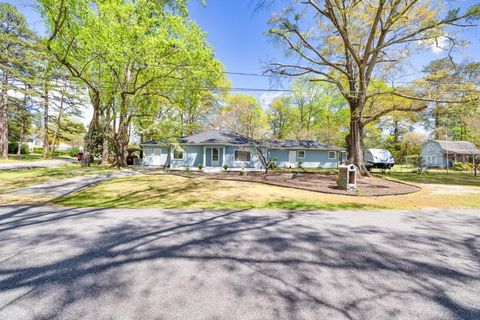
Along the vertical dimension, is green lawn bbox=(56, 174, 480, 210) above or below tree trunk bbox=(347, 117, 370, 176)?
below

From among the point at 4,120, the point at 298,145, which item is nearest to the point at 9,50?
the point at 4,120

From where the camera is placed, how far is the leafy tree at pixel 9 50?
23.6 metres

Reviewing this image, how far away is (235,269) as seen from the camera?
3297 millimetres

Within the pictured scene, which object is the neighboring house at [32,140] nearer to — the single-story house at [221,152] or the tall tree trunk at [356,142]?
the single-story house at [221,152]

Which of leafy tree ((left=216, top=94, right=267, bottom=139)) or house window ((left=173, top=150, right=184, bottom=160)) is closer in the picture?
house window ((left=173, top=150, right=184, bottom=160))

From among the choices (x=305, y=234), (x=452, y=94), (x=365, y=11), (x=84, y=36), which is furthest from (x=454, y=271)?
(x=84, y=36)

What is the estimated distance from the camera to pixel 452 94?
12758 mm

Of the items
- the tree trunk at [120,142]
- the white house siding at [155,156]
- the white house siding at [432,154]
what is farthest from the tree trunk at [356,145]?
the white house siding at [432,154]

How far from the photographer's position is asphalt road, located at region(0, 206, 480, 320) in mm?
2424

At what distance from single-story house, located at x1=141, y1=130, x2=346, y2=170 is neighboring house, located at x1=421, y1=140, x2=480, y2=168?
17.1m

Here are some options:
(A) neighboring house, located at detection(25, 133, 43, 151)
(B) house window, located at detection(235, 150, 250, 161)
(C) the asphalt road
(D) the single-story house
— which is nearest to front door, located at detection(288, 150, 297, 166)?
(D) the single-story house

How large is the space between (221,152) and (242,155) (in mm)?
2238

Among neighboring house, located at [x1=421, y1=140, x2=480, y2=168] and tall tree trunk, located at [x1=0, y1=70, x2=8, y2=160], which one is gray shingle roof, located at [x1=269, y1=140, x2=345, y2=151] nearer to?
neighboring house, located at [x1=421, y1=140, x2=480, y2=168]

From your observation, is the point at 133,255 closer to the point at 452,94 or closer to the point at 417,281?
the point at 417,281
